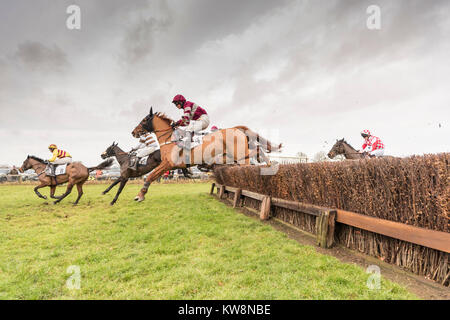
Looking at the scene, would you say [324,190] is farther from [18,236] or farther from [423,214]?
[18,236]

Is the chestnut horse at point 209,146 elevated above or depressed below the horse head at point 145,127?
below

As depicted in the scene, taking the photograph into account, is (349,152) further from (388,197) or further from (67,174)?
(67,174)

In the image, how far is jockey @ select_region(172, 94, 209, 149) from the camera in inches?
238

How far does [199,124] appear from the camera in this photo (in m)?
6.14

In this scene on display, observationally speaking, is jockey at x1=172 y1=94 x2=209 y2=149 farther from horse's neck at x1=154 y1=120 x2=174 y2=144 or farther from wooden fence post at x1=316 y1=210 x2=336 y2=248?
wooden fence post at x1=316 y1=210 x2=336 y2=248

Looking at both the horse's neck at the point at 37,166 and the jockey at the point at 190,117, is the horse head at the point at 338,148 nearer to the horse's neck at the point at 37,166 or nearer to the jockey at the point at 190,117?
the jockey at the point at 190,117

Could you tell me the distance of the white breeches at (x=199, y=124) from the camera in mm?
6102

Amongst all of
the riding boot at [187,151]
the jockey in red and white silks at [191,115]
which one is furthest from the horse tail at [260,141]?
the riding boot at [187,151]

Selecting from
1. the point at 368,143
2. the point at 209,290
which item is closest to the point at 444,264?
the point at 209,290

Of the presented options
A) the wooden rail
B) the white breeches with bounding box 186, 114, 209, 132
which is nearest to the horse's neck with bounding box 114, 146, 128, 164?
the white breeches with bounding box 186, 114, 209, 132

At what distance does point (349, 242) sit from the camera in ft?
10.6
